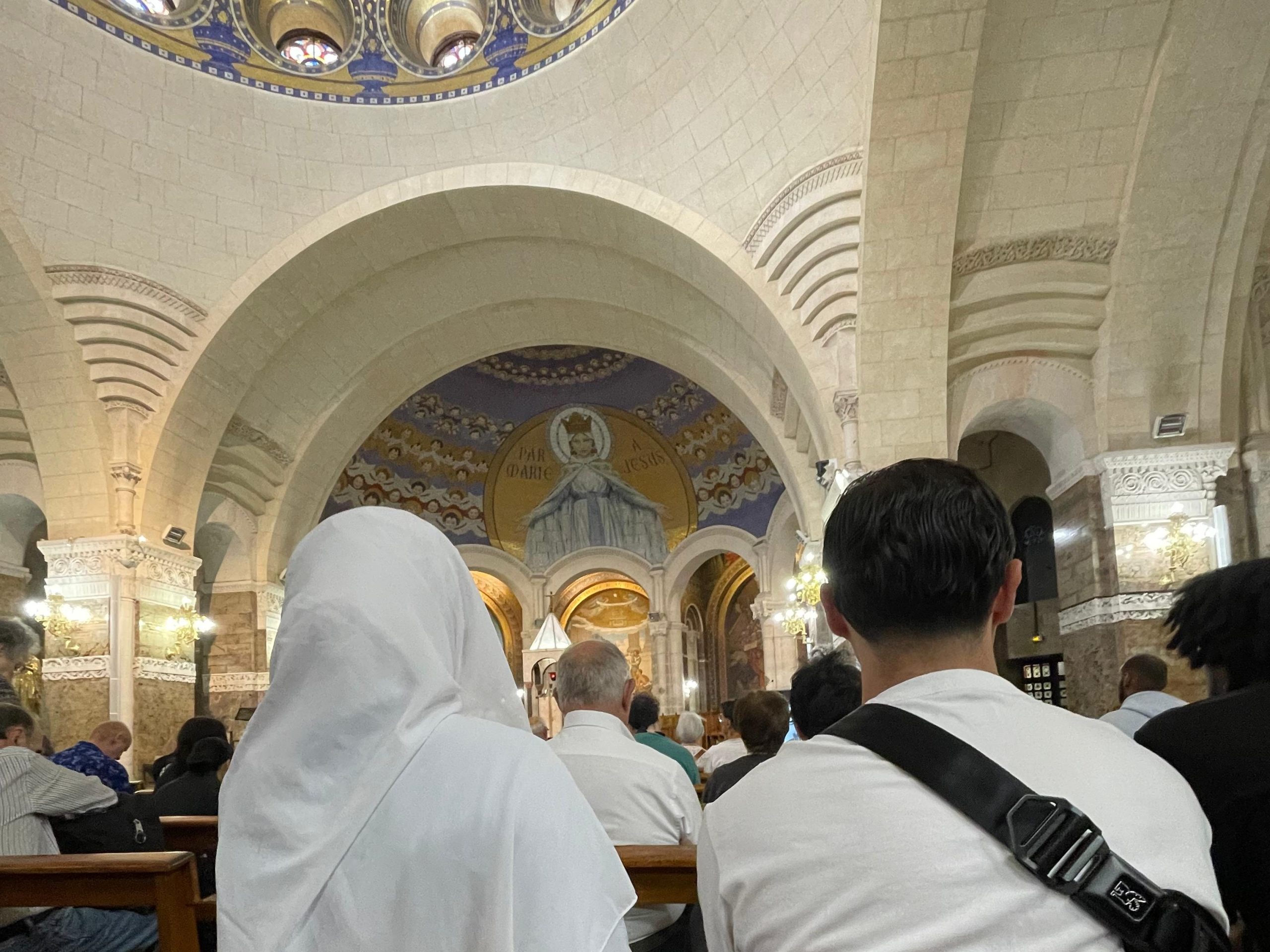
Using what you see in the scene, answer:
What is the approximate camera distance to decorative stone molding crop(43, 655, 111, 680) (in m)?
10.7

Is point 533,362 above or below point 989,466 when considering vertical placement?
above

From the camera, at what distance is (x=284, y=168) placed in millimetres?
11766

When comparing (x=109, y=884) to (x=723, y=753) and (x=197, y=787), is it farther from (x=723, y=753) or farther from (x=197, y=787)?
(x=723, y=753)

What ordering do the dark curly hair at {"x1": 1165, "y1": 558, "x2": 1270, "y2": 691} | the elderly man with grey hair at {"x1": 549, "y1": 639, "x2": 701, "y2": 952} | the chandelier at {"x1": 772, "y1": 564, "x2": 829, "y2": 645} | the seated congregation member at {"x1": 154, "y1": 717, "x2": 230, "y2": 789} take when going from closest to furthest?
the dark curly hair at {"x1": 1165, "y1": 558, "x2": 1270, "y2": 691}
the elderly man with grey hair at {"x1": 549, "y1": 639, "x2": 701, "y2": 952}
the seated congregation member at {"x1": 154, "y1": 717, "x2": 230, "y2": 789}
the chandelier at {"x1": 772, "y1": 564, "x2": 829, "y2": 645}

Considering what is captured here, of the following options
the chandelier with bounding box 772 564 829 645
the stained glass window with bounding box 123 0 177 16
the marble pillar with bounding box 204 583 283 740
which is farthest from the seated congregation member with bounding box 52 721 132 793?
the stained glass window with bounding box 123 0 177 16

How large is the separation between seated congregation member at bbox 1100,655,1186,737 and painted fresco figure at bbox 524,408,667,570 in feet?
52.1

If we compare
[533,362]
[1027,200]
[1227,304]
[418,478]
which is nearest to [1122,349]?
[1227,304]

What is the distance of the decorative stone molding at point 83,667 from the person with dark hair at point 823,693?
10155 millimetres

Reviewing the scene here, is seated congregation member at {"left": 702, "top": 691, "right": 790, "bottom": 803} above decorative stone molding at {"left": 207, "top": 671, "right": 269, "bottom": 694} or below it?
above

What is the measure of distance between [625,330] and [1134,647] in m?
7.87

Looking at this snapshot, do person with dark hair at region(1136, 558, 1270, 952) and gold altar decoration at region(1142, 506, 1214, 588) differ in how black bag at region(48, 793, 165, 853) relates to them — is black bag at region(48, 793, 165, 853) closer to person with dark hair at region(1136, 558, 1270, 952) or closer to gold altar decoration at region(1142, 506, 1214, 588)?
person with dark hair at region(1136, 558, 1270, 952)

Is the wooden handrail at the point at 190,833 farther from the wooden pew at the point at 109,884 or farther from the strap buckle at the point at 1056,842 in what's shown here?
the strap buckle at the point at 1056,842

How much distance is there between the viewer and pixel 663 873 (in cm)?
225

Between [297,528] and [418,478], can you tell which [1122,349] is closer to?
[297,528]
